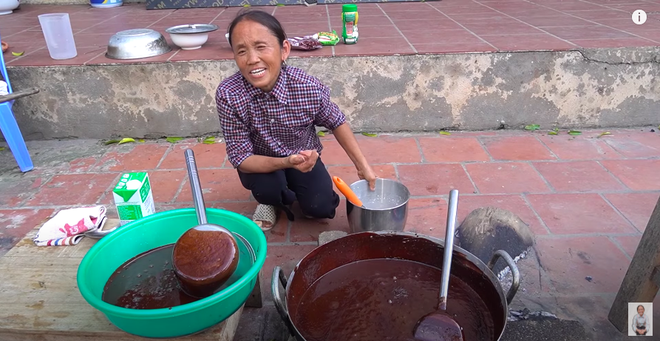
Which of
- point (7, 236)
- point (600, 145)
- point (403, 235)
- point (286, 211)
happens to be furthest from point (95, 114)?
point (600, 145)

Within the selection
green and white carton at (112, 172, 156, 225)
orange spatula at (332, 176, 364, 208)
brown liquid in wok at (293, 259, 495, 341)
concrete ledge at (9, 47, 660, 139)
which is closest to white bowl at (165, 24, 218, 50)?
concrete ledge at (9, 47, 660, 139)

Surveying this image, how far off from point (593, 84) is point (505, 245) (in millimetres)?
1857

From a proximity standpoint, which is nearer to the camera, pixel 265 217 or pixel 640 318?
pixel 640 318

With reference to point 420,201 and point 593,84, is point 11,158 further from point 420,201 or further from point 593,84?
point 593,84

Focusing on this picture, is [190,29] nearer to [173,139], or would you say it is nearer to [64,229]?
[173,139]

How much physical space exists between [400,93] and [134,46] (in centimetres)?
183

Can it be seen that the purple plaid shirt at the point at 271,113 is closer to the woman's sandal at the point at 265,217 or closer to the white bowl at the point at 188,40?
the woman's sandal at the point at 265,217

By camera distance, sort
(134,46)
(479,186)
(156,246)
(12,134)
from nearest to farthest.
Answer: (156,246), (479,186), (12,134), (134,46)

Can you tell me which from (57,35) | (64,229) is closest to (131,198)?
(64,229)

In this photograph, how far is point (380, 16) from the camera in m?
4.36

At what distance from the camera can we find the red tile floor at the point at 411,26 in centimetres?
315

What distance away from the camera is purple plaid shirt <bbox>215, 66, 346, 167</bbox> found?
1.93 m

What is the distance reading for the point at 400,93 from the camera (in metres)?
3.17

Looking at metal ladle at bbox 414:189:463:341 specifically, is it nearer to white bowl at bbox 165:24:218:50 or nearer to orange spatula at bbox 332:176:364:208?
orange spatula at bbox 332:176:364:208
